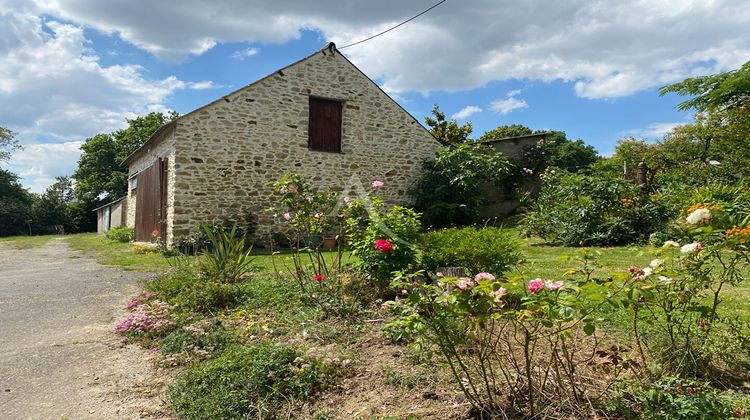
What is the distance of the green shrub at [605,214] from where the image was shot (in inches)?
343

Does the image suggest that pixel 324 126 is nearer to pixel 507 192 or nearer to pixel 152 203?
pixel 152 203

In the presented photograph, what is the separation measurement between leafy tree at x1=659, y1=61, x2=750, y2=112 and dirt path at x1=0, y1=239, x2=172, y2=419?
1552cm

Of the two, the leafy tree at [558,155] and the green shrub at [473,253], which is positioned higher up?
the leafy tree at [558,155]

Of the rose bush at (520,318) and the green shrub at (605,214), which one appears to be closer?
the rose bush at (520,318)

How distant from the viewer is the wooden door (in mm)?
11539

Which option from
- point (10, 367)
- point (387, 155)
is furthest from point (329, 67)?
point (10, 367)

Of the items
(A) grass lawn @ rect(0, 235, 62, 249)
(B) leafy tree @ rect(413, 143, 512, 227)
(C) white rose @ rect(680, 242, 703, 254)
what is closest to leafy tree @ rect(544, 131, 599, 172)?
(B) leafy tree @ rect(413, 143, 512, 227)

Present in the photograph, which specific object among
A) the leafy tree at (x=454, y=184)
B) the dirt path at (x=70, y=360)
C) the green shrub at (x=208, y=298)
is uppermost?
the leafy tree at (x=454, y=184)

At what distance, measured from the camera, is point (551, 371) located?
245 centimetres

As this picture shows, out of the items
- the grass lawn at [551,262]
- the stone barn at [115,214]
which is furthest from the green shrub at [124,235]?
the grass lawn at [551,262]

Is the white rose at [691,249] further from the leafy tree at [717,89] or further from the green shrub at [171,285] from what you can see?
the leafy tree at [717,89]

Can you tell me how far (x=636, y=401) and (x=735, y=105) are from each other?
15587 millimetres

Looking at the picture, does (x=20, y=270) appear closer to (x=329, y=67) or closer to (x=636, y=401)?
(x=329, y=67)

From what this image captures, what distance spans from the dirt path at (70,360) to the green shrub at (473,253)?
99.9 inches
